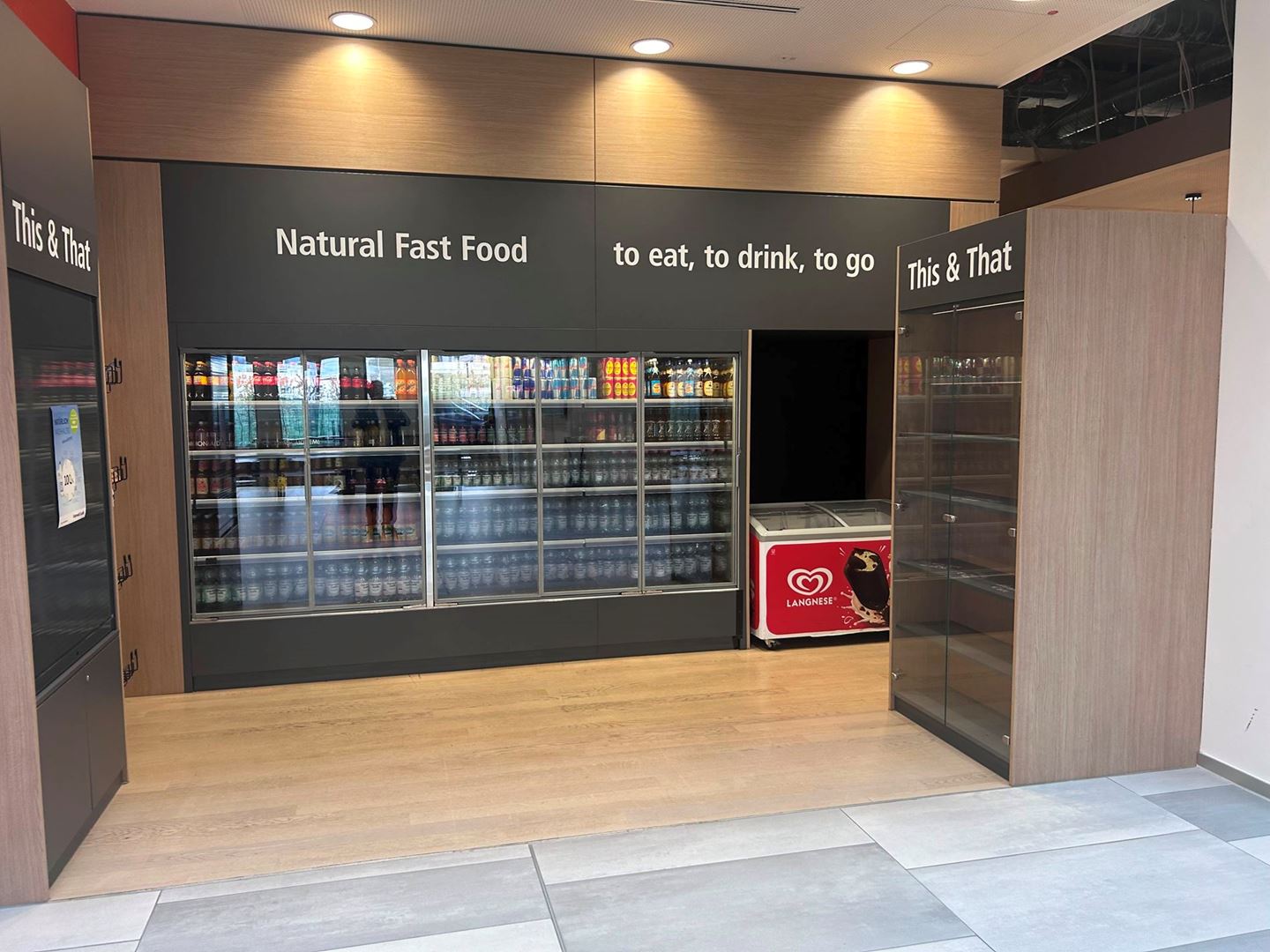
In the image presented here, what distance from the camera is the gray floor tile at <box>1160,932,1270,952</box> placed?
2.66 metres

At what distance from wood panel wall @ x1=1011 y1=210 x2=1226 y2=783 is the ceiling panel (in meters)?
1.84

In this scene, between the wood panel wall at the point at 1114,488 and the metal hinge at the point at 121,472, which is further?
the metal hinge at the point at 121,472

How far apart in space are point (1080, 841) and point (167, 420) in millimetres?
4628

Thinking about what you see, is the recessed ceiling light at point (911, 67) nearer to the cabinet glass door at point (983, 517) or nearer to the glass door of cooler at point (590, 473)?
the cabinet glass door at point (983, 517)

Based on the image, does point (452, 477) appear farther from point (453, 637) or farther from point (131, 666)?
point (131, 666)

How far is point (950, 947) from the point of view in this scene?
2.67 metres

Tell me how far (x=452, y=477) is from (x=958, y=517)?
2871 mm

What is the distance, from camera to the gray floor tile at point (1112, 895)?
2.74 meters

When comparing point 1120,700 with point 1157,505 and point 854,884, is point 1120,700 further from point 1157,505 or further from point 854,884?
point 854,884

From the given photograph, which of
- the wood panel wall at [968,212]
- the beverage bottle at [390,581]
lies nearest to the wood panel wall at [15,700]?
the beverage bottle at [390,581]

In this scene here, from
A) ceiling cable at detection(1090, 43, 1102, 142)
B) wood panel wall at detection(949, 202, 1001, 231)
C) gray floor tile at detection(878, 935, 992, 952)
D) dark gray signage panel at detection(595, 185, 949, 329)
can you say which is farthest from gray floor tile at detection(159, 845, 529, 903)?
ceiling cable at detection(1090, 43, 1102, 142)

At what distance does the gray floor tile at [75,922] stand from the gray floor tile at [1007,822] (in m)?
2.45

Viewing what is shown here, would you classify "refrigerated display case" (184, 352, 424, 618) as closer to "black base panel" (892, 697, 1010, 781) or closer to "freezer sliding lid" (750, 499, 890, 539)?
"freezer sliding lid" (750, 499, 890, 539)

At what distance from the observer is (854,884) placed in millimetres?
3031
